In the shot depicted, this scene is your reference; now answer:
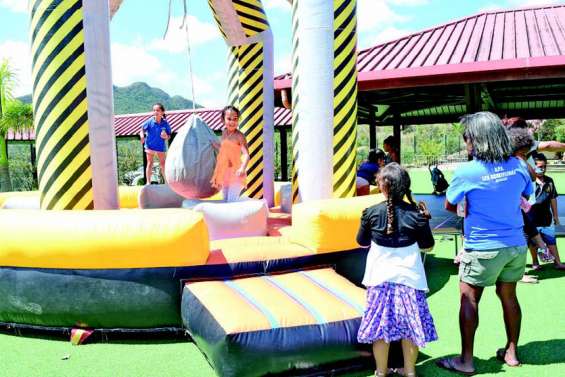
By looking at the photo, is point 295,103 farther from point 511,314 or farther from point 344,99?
point 511,314

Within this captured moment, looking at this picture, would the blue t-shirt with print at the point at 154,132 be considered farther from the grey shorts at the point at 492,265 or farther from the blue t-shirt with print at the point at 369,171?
the grey shorts at the point at 492,265

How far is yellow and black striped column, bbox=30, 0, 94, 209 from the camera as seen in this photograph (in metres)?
4.42

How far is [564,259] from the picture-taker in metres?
6.11

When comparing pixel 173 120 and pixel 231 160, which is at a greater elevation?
pixel 173 120

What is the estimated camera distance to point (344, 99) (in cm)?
520

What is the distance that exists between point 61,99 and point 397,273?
3284mm

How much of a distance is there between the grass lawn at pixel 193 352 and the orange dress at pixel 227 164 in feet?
6.97

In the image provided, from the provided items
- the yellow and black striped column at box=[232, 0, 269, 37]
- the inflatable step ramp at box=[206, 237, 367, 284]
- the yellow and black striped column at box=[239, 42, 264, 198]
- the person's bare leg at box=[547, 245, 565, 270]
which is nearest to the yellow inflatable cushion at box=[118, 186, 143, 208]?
the yellow and black striped column at box=[239, 42, 264, 198]

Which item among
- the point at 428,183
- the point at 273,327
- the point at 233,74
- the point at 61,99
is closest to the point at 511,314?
→ the point at 273,327

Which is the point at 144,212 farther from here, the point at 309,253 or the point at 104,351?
the point at 309,253

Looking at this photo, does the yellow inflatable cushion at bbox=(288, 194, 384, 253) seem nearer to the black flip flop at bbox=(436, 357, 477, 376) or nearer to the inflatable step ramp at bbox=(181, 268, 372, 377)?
the inflatable step ramp at bbox=(181, 268, 372, 377)

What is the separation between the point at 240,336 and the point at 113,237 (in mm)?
1347

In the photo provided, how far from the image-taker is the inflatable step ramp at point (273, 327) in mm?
2947

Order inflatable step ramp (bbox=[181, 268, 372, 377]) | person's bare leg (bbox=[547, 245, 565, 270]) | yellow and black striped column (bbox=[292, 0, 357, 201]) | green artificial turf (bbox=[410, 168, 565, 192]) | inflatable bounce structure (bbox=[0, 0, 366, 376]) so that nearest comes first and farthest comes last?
inflatable step ramp (bbox=[181, 268, 372, 377]) < inflatable bounce structure (bbox=[0, 0, 366, 376]) < yellow and black striped column (bbox=[292, 0, 357, 201]) < person's bare leg (bbox=[547, 245, 565, 270]) < green artificial turf (bbox=[410, 168, 565, 192])
